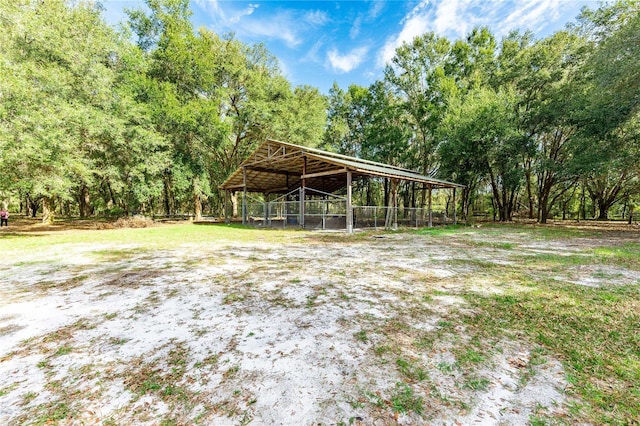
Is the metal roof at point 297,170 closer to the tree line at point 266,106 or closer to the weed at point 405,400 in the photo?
the tree line at point 266,106

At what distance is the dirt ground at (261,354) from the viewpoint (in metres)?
1.82

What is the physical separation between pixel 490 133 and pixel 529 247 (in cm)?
1337

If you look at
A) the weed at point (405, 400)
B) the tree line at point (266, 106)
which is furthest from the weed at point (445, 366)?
the tree line at point (266, 106)

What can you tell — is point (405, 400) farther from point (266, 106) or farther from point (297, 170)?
point (266, 106)

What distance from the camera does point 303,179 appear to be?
15539 millimetres

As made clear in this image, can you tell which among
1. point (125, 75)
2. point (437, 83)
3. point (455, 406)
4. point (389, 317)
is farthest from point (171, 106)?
point (437, 83)

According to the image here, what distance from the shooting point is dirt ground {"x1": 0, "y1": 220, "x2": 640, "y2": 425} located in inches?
71.7

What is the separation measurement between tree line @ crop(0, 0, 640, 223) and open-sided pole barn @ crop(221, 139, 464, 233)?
4.34 m

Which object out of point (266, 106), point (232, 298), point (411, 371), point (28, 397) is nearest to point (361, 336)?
point (411, 371)

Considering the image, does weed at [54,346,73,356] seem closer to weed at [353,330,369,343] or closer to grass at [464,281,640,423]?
weed at [353,330,369,343]

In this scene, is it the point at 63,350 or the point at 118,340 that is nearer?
the point at 63,350

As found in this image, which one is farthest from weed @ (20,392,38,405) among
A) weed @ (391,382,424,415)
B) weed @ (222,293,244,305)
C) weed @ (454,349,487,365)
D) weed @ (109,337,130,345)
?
weed @ (454,349,487,365)

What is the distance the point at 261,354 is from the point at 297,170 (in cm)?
1754

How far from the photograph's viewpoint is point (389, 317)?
3287 mm
